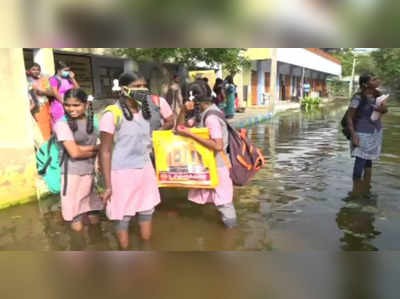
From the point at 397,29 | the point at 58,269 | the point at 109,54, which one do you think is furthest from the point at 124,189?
the point at 109,54

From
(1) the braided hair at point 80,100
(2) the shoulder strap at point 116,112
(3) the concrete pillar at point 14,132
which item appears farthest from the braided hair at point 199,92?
(3) the concrete pillar at point 14,132

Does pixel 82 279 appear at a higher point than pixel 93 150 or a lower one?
lower

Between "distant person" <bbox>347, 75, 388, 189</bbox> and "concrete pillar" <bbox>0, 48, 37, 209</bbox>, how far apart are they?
403cm

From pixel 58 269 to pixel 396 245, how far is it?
2961mm

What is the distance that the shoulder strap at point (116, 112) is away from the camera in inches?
109

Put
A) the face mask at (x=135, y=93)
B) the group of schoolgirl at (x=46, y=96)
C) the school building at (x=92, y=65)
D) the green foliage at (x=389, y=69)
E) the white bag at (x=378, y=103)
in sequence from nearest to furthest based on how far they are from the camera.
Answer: the face mask at (x=135, y=93), the white bag at (x=378, y=103), the group of schoolgirl at (x=46, y=96), the school building at (x=92, y=65), the green foliage at (x=389, y=69)

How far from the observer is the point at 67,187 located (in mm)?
3252

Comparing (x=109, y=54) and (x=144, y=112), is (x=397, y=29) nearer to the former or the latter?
(x=144, y=112)

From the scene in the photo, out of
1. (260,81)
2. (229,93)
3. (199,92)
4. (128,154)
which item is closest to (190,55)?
(229,93)

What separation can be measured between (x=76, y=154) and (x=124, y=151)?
1.59 feet

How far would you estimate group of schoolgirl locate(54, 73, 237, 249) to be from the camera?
2.86 metres

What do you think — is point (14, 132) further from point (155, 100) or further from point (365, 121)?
point (365, 121)

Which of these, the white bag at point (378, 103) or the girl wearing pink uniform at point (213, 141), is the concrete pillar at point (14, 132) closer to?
the girl wearing pink uniform at point (213, 141)

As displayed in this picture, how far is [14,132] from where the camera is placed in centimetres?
431
